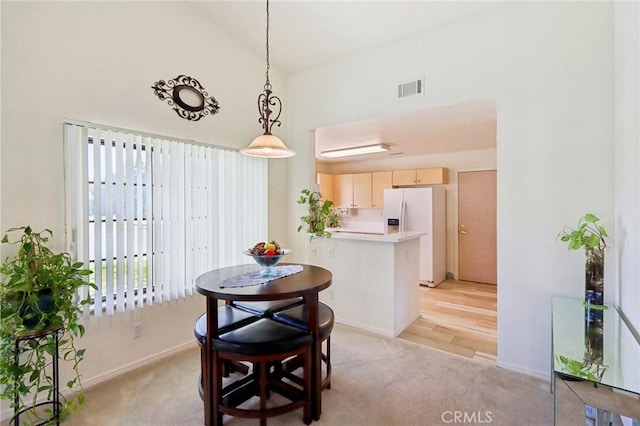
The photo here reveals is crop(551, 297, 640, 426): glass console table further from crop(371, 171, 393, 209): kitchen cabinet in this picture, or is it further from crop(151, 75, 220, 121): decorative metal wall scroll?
crop(371, 171, 393, 209): kitchen cabinet

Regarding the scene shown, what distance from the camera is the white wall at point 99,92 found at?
1.87 m

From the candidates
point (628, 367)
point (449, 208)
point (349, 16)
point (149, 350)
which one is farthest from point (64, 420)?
point (449, 208)

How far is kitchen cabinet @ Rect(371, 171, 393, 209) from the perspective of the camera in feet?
19.4

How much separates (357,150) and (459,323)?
123 inches

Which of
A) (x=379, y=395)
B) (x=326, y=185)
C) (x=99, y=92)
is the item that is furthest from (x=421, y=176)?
(x=99, y=92)

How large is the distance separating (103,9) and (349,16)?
1.99m

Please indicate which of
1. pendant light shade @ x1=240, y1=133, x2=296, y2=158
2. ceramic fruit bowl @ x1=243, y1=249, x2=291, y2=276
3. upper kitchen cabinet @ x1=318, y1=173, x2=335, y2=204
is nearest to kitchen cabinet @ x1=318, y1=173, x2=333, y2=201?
upper kitchen cabinet @ x1=318, y1=173, x2=335, y2=204

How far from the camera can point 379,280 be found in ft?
10.3

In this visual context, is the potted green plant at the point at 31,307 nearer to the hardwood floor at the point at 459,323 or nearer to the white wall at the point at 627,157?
the hardwood floor at the point at 459,323

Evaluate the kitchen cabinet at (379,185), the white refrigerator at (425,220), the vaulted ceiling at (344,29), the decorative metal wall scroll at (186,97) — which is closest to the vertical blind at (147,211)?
the decorative metal wall scroll at (186,97)

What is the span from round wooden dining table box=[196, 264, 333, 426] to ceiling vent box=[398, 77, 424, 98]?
78.0 inches

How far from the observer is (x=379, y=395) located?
2.05 metres

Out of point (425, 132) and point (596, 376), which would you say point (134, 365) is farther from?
point (425, 132)

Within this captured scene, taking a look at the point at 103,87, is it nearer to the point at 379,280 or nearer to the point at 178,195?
the point at 178,195
